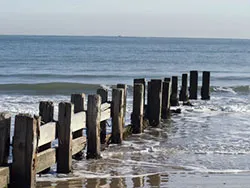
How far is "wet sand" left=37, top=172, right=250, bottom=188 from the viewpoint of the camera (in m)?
9.03

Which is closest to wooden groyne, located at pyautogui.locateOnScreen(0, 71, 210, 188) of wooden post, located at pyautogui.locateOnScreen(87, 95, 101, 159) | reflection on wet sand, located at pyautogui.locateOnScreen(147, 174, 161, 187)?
wooden post, located at pyautogui.locateOnScreen(87, 95, 101, 159)

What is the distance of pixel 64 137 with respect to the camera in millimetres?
9500

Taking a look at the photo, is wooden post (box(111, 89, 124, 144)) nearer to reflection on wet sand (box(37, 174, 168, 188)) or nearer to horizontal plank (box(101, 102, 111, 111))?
horizontal plank (box(101, 102, 111, 111))

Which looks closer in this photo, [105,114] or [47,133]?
[47,133]

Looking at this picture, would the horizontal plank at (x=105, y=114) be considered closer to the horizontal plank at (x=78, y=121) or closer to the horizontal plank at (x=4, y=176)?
the horizontal plank at (x=78, y=121)

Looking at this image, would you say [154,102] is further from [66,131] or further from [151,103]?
[66,131]

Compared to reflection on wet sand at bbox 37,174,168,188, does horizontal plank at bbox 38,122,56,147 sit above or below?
above

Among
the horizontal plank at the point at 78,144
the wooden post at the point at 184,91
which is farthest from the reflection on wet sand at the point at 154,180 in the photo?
the wooden post at the point at 184,91

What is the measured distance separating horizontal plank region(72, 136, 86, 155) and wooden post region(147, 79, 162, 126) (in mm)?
4823

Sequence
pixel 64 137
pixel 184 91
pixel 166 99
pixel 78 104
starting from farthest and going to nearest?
pixel 184 91
pixel 166 99
pixel 78 104
pixel 64 137

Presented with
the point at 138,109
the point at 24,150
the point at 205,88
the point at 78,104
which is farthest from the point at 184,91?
the point at 24,150

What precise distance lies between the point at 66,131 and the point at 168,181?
1.83m

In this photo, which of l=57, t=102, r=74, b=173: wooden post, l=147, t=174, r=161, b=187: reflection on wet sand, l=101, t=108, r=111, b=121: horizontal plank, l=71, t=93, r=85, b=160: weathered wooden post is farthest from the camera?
l=101, t=108, r=111, b=121: horizontal plank

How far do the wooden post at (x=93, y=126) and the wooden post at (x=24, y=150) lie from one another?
8.48 ft
